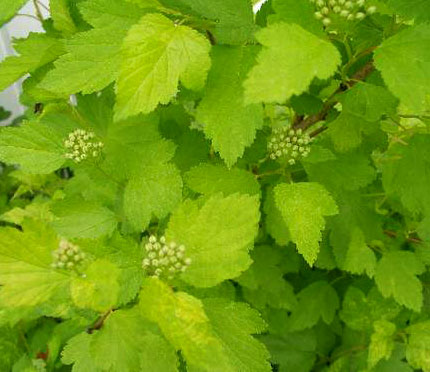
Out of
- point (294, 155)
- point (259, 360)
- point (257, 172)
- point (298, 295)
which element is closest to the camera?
point (259, 360)

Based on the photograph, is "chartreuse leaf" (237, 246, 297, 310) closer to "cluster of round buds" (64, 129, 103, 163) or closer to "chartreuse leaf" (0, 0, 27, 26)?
"cluster of round buds" (64, 129, 103, 163)

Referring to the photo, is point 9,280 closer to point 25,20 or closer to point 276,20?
point 276,20

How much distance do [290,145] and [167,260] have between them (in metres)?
0.34

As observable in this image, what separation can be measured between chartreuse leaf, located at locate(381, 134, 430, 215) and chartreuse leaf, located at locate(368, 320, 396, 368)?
1.17 feet

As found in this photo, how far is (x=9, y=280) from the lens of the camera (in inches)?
26.6

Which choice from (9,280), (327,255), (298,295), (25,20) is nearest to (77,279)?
(9,280)

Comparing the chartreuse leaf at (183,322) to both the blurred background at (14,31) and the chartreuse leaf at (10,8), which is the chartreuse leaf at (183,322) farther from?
the blurred background at (14,31)

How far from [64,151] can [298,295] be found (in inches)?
32.2

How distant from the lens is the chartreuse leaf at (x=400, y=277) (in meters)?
1.15

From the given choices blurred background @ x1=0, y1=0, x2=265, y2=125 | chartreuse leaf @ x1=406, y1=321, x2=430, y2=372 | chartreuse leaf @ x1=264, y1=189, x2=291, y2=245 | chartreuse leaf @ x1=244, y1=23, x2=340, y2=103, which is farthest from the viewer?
blurred background @ x1=0, y1=0, x2=265, y2=125

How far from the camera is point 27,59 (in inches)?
34.9

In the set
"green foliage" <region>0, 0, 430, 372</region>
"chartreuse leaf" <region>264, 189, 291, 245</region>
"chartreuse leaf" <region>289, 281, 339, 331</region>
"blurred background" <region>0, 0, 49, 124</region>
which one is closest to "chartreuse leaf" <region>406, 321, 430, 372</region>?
"green foliage" <region>0, 0, 430, 372</region>

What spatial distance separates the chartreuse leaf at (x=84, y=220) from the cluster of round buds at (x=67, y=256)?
147 mm

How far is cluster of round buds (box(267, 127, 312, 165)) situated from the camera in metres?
0.91
